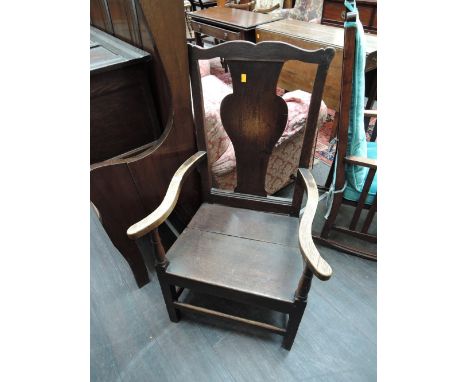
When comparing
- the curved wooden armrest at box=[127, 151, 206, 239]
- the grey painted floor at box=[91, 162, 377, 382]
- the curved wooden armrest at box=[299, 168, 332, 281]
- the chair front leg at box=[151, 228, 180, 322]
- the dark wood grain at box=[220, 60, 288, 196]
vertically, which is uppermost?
the dark wood grain at box=[220, 60, 288, 196]

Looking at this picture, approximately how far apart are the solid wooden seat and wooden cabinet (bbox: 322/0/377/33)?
103 inches

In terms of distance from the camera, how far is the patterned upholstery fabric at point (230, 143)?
4.11 ft

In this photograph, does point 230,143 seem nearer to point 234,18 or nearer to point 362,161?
point 362,161

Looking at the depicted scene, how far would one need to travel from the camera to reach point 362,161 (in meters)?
1.16

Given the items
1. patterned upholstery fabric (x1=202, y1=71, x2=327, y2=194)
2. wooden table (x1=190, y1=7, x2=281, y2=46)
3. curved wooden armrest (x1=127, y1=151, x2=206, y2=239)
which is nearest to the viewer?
curved wooden armrest (x1=127, y1=151, x2=206, y2=239)

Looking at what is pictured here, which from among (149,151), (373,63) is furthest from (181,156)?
(373,63)

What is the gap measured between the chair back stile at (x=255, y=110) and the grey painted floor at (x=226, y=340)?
0.54 meters

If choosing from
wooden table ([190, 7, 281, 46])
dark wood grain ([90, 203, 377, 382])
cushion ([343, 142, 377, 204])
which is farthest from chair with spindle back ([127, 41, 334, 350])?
wooden table ([190, 7, 281, 46])

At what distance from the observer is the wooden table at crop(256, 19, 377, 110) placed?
1.99 metres

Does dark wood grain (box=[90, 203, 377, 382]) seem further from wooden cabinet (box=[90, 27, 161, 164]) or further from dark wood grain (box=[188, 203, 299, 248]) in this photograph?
wooden cabinet (box=[90, 27, 161, 164])

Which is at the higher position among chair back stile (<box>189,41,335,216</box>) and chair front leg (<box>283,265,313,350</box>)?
chair back stile (<box>189,41,335,216</box>)

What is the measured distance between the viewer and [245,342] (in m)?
1.20

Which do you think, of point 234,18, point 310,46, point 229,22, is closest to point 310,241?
point 310,46

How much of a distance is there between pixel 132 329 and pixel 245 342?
525 mm
